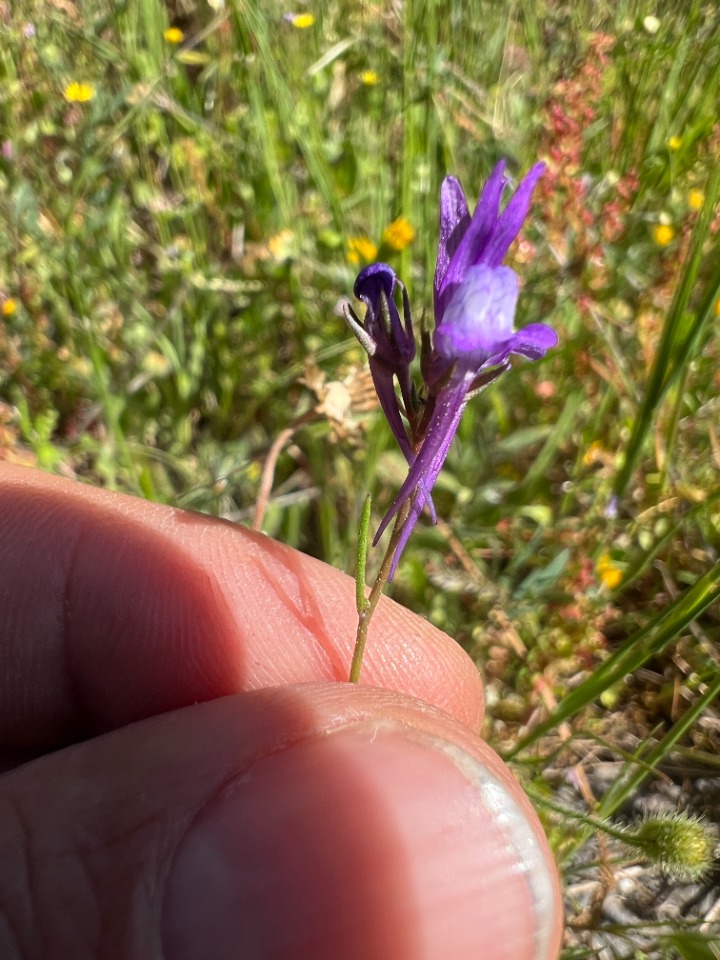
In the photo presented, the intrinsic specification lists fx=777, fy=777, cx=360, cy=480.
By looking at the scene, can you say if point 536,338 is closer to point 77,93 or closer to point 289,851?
point 289,851

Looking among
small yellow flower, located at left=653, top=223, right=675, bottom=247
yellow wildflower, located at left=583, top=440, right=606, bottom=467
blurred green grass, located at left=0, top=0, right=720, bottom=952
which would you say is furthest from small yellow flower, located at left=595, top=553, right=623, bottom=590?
small yellow flower, located at left=653, top=223, right=675, bottom=247

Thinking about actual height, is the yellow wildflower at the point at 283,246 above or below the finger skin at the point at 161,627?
above

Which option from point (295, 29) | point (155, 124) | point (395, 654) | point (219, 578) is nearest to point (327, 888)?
point (395, 654)

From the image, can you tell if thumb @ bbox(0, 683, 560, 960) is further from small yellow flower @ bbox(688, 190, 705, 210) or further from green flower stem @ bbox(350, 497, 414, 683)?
small yellow flower @ bbox(688, 190, 705, 210)

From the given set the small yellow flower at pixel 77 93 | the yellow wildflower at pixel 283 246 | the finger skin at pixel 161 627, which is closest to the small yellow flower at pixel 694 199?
the yellow wildflower at pixel 283 246

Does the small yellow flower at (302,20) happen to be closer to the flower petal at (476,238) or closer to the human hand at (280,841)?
the flower petal at (476,238)
